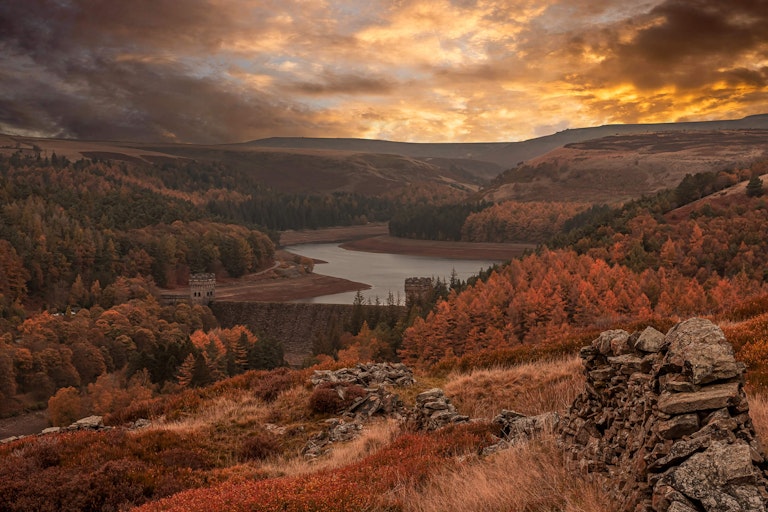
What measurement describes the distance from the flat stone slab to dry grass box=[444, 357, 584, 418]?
953 cm

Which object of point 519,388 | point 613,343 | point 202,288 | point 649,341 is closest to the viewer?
point 649,341

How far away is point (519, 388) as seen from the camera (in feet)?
66.5

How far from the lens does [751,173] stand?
347 feet

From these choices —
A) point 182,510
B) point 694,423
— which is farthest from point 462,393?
point 694,423

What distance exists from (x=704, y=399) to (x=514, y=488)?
330 cm

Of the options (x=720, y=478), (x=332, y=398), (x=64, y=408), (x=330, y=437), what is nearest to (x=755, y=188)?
(x=332, y=398)

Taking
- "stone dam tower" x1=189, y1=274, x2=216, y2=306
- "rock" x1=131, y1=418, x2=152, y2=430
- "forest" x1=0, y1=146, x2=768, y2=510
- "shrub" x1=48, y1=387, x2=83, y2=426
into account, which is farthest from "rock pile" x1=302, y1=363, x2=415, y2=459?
"stone dam tower" x1=189, y1=274, x2=216, y2=306

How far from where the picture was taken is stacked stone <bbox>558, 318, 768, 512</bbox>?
6.08 meters

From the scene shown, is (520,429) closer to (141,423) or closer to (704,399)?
(704,399)

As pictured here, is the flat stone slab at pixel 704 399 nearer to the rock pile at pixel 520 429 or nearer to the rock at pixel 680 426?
the rock at pixel 680 426

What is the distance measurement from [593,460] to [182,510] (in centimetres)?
699

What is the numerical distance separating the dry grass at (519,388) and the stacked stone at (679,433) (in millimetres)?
7584

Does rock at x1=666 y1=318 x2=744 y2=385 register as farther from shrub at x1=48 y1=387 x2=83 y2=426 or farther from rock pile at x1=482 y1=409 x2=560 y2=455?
shrub at x1=48 y1=387 x2=83 y2=426

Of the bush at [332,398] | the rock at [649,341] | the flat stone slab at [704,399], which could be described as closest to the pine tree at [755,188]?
the bush at [332,398]
